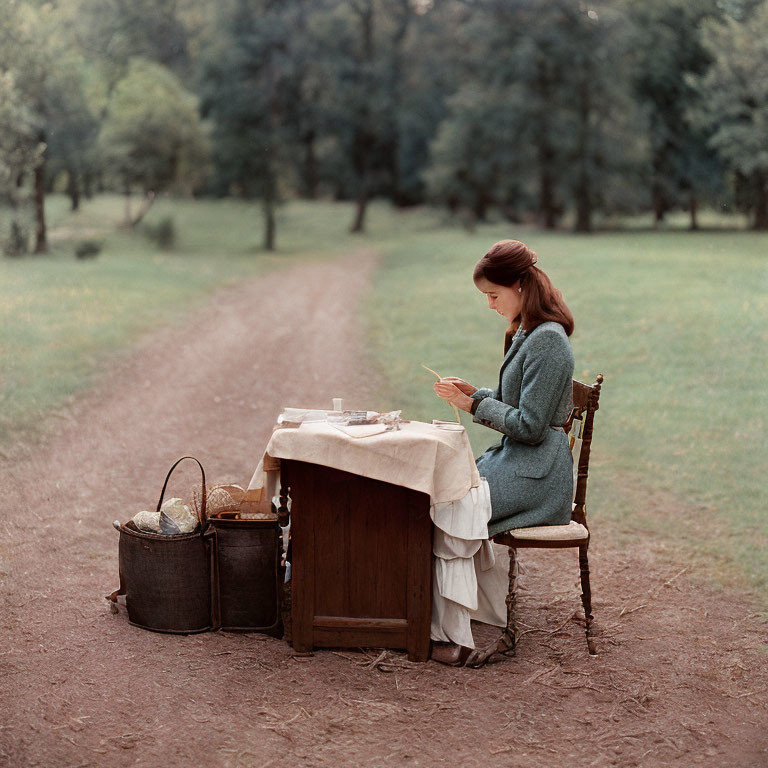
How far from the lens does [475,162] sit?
121 feet

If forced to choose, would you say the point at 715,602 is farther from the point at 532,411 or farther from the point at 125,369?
the point at 125,369

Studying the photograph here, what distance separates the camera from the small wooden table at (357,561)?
4516 mm

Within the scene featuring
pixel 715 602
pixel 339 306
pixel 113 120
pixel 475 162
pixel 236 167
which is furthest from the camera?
pixel 475 162

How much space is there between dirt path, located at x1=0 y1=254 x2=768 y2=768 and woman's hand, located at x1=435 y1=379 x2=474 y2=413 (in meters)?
1.37

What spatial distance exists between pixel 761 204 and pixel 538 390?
101 ft

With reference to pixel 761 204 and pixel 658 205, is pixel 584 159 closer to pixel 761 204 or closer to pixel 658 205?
pixel 658 205

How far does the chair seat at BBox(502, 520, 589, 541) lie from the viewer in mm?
4602

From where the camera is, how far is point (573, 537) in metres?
4.62

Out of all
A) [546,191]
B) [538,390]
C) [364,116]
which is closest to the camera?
[538,390]

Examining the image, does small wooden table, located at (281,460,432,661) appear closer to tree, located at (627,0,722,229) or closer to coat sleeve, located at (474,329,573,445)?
coat sleeve, located at (474,329,573,445)

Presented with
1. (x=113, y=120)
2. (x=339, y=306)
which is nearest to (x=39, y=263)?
(x=339, y=306)

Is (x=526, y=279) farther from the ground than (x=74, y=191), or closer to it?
closer to it

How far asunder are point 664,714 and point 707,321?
11.8 meters

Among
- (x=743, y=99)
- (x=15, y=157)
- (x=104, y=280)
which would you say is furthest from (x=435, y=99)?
(x=104, y=280)
